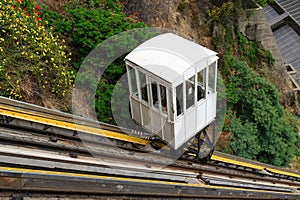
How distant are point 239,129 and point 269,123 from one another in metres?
1.58

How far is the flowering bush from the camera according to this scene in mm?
8203

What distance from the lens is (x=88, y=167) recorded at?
573cm

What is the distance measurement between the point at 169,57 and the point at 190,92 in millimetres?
1001

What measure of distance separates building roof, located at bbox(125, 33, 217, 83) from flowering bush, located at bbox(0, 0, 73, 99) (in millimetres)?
2214

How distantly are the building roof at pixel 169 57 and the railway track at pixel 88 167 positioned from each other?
6.37 feet

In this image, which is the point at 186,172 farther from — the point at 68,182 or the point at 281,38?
the point at 281,38

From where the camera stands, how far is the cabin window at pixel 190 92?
26.6 ft

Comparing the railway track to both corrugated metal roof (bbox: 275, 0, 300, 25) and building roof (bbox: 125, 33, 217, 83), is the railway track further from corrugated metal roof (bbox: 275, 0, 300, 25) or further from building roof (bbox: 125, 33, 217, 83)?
corrugated metal roof (bbox: 275, 0, 300, 25)

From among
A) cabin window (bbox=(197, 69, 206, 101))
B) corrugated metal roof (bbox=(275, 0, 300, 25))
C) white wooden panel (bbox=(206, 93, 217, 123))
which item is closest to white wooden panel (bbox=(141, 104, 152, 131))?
cabin window (bbox=(197, 69, 206, 101))

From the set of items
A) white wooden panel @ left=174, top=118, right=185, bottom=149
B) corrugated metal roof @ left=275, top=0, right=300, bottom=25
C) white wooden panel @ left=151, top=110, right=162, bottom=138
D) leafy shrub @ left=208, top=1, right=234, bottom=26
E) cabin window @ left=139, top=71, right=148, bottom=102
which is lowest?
white wooden panel @ left=174, top=118, right=185, bottom=149

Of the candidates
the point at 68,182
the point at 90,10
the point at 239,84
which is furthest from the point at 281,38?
the point at 68,182

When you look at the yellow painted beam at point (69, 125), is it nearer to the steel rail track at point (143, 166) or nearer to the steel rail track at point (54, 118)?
the steel rail track at point (54, 118)

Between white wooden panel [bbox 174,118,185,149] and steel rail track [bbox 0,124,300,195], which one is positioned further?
white wooden panel [bbox 174,118,185,149]

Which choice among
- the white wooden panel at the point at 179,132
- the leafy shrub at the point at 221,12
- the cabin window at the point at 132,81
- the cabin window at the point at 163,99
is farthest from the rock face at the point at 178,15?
the white wooden panel at the point at 179,132
